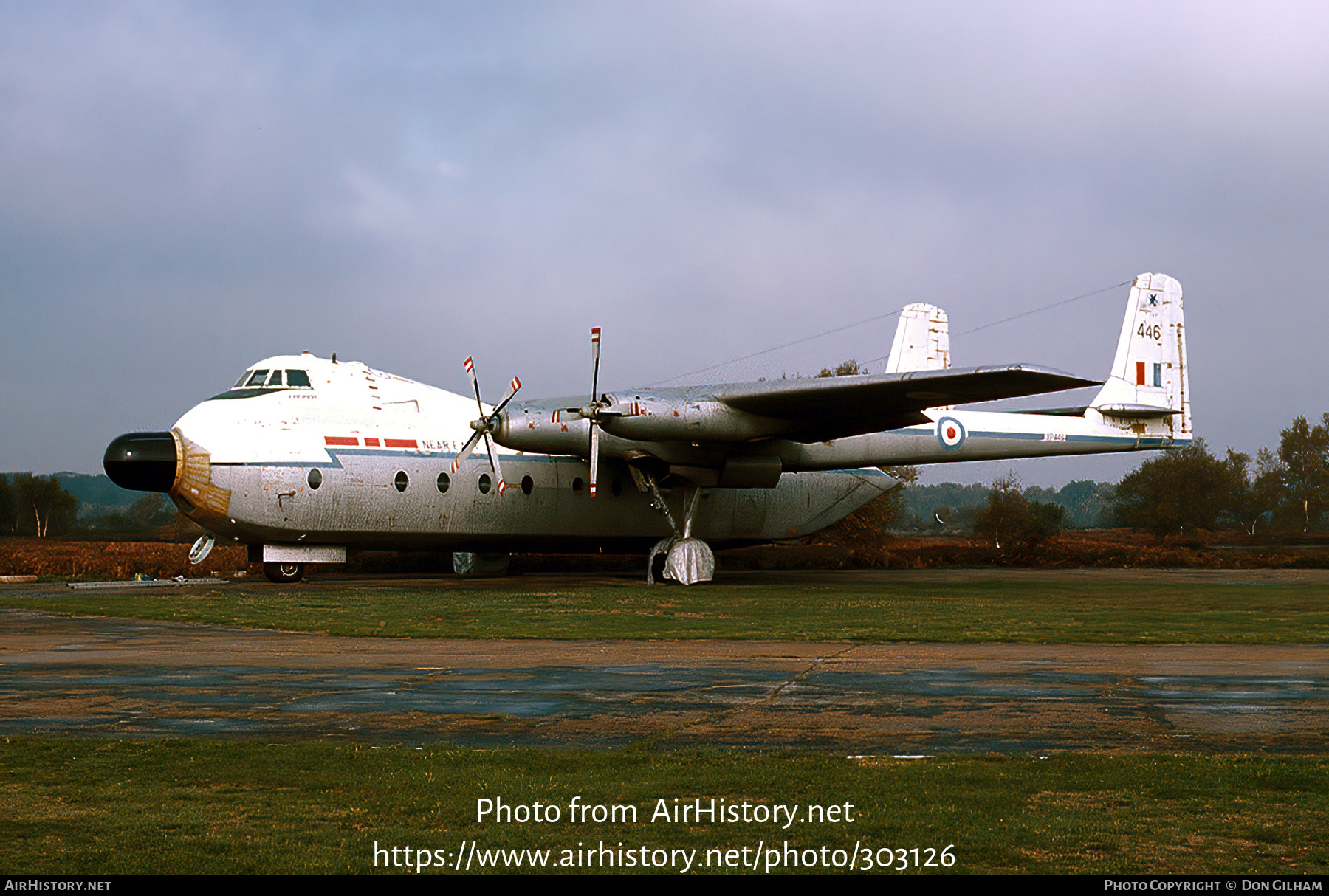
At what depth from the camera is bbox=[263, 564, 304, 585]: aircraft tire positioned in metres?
25.6

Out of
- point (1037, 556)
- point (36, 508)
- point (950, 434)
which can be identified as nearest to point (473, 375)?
point (950, 434)

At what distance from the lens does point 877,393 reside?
23.4 metres

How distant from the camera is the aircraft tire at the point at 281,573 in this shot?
25.6 metres

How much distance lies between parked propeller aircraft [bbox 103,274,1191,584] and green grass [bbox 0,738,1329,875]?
16913mm

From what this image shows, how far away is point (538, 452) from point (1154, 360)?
60.7 feet

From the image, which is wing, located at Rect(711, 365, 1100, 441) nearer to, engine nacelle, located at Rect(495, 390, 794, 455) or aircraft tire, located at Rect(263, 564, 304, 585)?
engine nacelle, located at Rect(495, 390, 794, 455)

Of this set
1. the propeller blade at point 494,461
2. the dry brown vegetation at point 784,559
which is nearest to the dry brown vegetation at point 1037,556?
the dry brown vegetation at point 784,559

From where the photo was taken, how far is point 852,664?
1155 cm

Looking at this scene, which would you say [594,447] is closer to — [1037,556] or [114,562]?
[114,562]

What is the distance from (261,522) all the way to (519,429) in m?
5.75

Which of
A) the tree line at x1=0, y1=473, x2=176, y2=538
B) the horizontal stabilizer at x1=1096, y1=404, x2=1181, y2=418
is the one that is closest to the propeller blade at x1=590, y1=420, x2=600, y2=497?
the horizontal stabilizer at x1=1096, y1=404, x2=1181, y2=418

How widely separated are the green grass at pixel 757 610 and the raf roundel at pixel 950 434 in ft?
16.1

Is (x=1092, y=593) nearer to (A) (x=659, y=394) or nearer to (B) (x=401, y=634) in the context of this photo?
(A) (x=659, y=394)

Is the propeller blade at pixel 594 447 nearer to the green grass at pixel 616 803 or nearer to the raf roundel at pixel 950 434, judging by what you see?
the raf roundel at pixel 950 434
